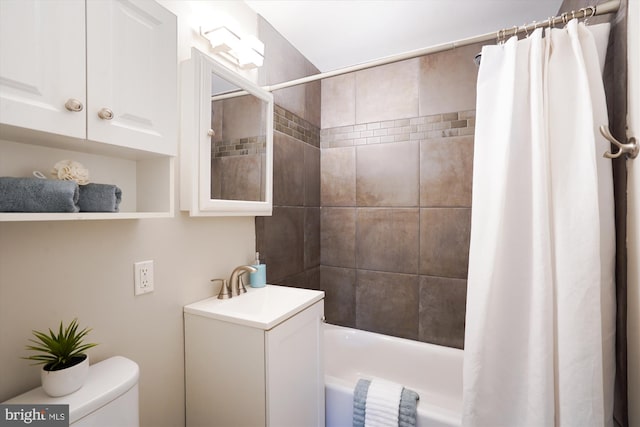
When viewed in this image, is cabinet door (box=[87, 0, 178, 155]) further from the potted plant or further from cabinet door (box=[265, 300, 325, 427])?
cabinet door (box=[265, 300, 325, 427])

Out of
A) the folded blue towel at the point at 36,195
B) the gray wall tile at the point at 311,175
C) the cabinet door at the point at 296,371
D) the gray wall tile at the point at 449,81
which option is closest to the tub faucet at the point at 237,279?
the cabinet door at the point at 296,371

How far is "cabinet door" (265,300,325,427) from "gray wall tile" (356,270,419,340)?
938 millimetres

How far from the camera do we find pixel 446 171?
6.72 ft

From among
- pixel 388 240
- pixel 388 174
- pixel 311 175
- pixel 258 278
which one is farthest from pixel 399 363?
pixel 311 175

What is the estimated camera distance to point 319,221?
2.47m

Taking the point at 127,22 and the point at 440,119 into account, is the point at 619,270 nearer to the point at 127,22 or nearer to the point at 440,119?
the point at 440,119

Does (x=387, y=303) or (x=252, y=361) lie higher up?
(x=252, y=361)

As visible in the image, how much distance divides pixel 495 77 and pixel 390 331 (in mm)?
1833

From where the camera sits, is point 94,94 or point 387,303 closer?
point 94,94

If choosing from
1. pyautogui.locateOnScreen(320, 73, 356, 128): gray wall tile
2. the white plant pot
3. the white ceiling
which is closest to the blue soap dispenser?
the white plant pot

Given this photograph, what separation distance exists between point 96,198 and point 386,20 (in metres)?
1.88

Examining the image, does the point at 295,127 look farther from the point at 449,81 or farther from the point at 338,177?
the point at 449,81

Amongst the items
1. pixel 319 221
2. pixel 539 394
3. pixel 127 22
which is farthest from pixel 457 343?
pixel 127 22

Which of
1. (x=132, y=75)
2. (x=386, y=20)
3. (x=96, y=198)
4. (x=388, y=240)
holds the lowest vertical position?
(x=388, y=240)
